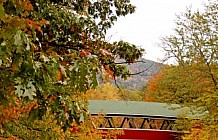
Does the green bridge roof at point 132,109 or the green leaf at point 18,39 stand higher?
the green leaf at point 18,39

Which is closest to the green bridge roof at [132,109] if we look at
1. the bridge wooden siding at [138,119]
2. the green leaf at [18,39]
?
the bridge wooden siding at [138,119]

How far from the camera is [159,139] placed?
20391mm

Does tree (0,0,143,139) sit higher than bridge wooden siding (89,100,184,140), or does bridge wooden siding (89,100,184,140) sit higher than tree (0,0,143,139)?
tree (0,0,143,139)

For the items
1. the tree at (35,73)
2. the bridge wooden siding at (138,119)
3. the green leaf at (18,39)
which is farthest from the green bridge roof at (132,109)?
the green leaf at (18,39)

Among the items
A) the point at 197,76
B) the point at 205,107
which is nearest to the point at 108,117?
the point at 197,76

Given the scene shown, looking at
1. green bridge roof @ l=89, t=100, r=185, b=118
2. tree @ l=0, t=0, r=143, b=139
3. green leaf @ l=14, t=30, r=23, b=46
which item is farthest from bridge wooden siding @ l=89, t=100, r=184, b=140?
green leaf @ l=14, t=30, r=23, b=46

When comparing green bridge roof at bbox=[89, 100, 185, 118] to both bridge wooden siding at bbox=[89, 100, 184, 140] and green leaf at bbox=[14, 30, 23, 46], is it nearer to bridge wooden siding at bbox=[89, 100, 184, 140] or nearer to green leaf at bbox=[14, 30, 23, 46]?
bridge wooden siding at bbox=[89, 100, 184, 140]

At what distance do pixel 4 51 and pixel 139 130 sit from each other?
18101 mm

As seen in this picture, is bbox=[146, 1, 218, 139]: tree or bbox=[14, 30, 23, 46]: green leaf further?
bbox=[146, 1, 218, 139]: tree

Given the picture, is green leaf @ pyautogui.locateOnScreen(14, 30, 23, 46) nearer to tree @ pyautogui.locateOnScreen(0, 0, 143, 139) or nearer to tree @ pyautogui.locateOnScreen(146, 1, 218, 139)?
tree @ pyautogui.locateOnScreen(0, 0, 143, 139)

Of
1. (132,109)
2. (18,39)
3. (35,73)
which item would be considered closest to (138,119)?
(132,109)

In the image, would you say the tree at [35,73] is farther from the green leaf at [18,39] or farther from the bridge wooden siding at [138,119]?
the bridge wooden siding at [138,119]

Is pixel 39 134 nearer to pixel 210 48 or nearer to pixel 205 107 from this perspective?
pixel 205 107

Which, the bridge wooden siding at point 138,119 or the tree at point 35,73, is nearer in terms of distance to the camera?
the tree at point 35,73
